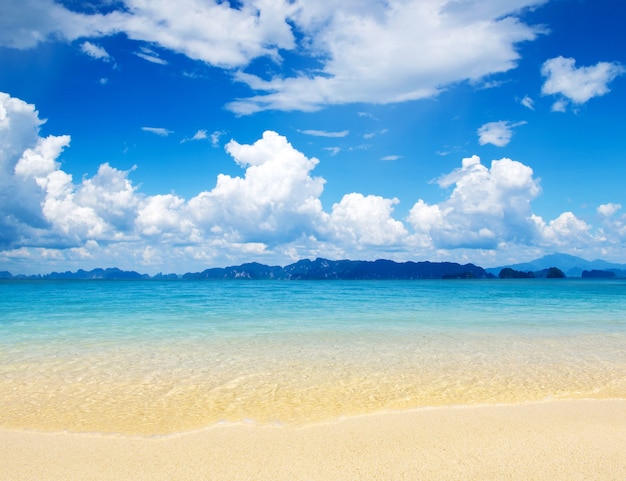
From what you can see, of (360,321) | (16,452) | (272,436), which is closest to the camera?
(16,452)

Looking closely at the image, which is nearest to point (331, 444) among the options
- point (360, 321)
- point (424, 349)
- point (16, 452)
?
point (16, 452)

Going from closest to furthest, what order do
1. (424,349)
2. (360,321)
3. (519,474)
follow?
1. (519,474)
2. (424,349)
3. (360,321)

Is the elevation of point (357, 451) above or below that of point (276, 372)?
above

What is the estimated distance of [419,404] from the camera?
9547mm

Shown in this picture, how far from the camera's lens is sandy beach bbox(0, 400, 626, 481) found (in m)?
A: 6.07

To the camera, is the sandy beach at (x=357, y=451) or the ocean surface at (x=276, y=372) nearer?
the sandy beach at (x=357, y=451)

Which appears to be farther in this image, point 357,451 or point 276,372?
point 276,372

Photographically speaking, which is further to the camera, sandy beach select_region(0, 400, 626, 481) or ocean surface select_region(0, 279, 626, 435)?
ocean surface select_region(0, 279, 626, 435)

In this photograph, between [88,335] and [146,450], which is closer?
[146,450]

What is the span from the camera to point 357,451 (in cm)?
684

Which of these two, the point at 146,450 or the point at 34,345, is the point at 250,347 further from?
the point at 146,450

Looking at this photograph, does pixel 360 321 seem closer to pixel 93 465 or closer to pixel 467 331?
pixel 467 331

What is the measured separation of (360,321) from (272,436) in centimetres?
1958

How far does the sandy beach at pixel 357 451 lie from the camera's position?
6074mm
